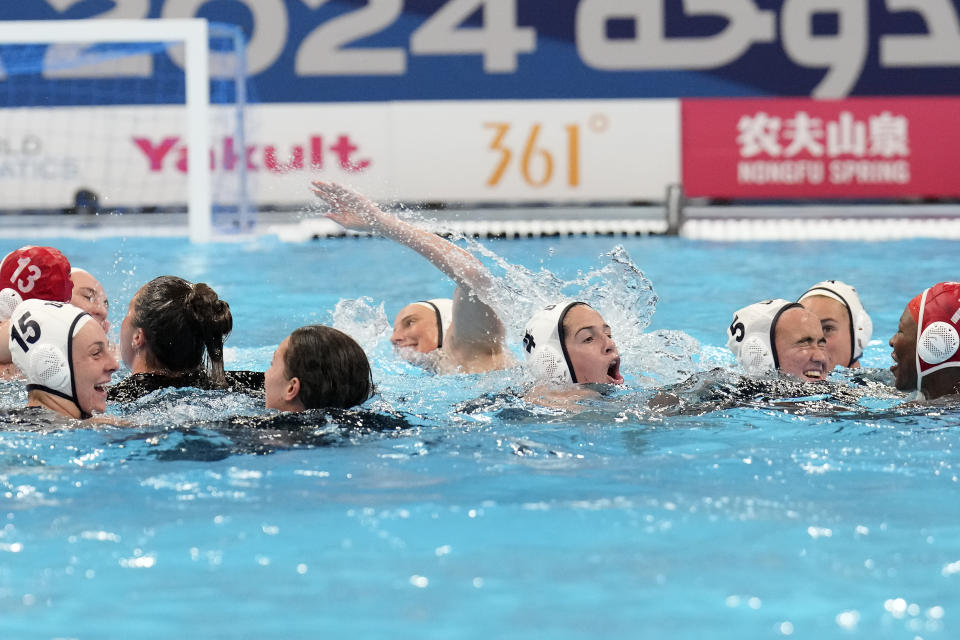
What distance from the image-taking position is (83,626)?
9.09 feet

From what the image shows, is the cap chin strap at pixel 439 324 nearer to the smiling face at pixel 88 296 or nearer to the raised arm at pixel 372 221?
the raised arm at pixel 372 221

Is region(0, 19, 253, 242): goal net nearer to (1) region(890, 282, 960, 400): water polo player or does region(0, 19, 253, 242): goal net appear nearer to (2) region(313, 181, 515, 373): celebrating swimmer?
(2) region(313, 181, 515, 373): celebrating swimmer

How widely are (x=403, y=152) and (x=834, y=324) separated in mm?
8731

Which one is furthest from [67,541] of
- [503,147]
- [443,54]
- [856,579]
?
[443,54]

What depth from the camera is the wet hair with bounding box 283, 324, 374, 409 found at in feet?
12.9

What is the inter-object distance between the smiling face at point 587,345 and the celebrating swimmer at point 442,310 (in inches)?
15.0

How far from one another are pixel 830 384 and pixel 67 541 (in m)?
2.71

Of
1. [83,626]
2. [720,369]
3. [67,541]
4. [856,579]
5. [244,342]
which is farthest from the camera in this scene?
[244,342]

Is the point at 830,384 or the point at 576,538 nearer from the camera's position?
the point at 576,538

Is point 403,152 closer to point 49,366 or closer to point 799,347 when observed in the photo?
point 799,347

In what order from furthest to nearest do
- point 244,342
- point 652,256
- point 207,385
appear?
point 652,256 → point 244,342 → point 207,385

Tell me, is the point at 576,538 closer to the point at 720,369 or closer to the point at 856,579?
the point at 856,579

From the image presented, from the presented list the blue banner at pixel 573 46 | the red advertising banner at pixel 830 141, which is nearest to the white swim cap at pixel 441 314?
the red advertising banner at pixel 830 141

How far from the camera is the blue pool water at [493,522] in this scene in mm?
2809
